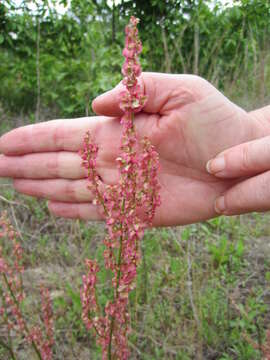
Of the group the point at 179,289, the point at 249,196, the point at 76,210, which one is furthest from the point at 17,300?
the point at 179,289

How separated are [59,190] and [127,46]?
1.17 meters

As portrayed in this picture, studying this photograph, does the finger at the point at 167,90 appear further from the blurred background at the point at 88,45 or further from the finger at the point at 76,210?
the blurred background at the point at 88,45

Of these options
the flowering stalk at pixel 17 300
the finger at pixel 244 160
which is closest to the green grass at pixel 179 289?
the flowering stalk at pixel 17 300

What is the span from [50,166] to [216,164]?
0.93m

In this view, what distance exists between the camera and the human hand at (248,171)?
139 centimetres

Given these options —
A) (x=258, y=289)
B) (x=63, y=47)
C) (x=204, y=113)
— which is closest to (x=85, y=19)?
(x=63, y=47)

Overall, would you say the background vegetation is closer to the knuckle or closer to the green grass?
the green grass

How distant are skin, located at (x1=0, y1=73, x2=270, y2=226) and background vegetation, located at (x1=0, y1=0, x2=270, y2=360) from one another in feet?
0.91

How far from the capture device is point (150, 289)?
223 centimetres

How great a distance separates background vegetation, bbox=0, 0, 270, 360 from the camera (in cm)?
195

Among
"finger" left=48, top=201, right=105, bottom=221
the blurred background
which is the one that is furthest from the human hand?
the blurred background

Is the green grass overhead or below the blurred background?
below

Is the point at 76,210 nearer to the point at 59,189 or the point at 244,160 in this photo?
the point at 59,189

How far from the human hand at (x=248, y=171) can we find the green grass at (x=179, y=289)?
510 mm
